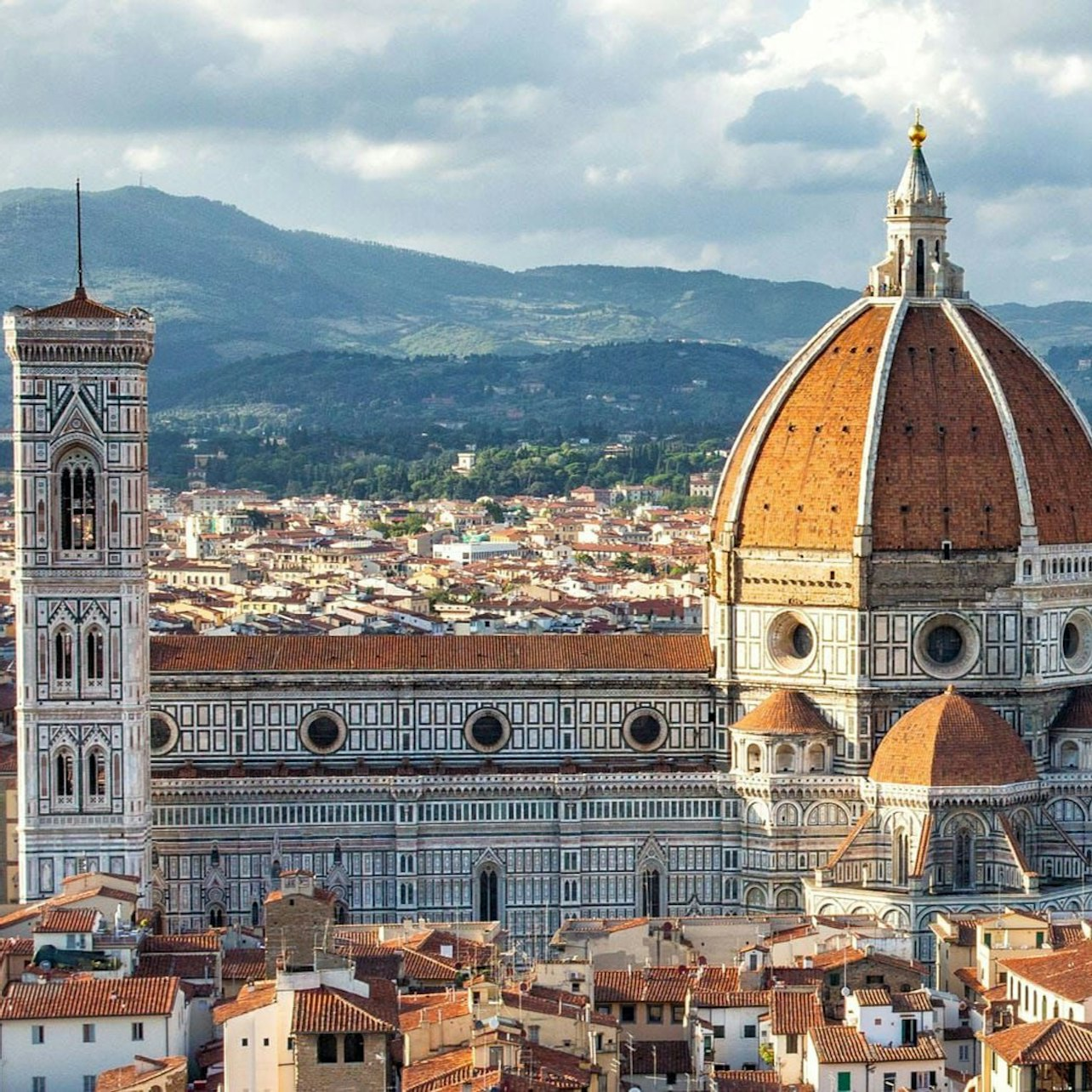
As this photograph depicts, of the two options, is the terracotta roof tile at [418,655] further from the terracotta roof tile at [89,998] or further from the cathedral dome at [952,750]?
the terracotta roof tile at [89,998]

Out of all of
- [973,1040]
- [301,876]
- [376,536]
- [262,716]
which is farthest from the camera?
[376,536]

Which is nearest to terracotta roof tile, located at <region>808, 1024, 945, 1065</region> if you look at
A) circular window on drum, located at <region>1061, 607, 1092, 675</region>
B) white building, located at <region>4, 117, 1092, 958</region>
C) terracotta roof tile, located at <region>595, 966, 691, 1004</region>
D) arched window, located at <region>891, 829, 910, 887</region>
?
terracotta roof tile, located at <region>595, 966, 691, 1004</region>

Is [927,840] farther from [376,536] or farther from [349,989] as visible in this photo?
[376,536]

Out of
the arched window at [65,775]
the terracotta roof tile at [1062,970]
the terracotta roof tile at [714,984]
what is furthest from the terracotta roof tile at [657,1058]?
the arched window at [65,775]

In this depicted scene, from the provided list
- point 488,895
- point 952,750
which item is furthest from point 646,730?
point 952,750

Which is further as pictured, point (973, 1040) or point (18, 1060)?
point (973, 1040)

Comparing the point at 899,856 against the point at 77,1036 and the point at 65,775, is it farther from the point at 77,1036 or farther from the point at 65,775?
the point at 77,1036

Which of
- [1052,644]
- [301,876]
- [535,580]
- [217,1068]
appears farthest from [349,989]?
[535,580]
